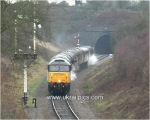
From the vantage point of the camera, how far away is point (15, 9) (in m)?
18.1

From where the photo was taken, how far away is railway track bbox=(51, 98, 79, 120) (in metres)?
25.5

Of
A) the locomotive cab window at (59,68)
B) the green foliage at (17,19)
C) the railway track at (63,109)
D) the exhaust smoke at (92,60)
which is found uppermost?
the green foliage at (17,19)

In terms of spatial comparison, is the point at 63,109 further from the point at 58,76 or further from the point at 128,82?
the point at 58,76

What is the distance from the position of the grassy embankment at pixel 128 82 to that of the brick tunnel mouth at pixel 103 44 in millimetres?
21035

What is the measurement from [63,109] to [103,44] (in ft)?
117

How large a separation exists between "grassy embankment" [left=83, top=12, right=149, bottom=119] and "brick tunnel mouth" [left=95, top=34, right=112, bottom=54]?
2104 cm

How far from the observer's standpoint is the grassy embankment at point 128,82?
2436 cm

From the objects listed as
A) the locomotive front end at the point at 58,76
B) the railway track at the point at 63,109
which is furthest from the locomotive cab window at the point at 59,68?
the railway track at the point at 63,109

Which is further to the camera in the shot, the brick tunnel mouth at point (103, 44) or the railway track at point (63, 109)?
the brick tunnel mouth at point (103, 44)

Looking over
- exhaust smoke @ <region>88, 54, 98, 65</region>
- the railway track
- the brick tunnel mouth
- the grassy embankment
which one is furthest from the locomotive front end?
the brick tunnel mouth

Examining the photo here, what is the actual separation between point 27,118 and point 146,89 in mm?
6542

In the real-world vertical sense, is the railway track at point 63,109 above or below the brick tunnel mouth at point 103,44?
below

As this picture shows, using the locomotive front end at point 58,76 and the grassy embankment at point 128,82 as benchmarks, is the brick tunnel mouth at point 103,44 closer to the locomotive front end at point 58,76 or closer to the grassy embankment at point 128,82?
the grassy embankment at point 128,82

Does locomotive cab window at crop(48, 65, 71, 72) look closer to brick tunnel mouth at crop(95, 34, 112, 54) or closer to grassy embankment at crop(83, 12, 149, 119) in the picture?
grassy embankment at crop(83, 12, 149, 119)
